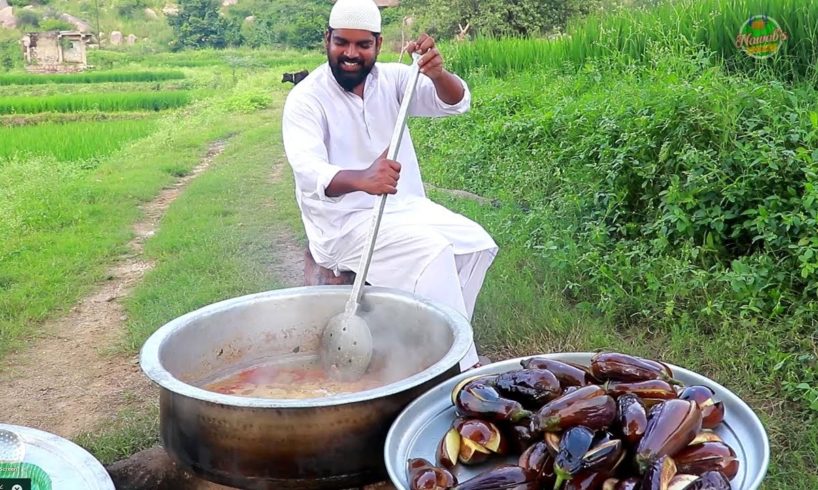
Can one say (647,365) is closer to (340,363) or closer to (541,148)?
(340,363)

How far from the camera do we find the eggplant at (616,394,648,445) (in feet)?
5.28

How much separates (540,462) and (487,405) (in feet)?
0.67

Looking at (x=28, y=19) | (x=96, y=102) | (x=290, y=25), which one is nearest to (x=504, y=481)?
(x=96, y=102)

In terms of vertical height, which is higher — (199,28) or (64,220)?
(64,220)

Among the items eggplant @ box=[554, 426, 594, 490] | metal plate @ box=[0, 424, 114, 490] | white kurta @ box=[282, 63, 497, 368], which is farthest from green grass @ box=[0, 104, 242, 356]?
eggplant @ box=[554, 426, 594, 490]

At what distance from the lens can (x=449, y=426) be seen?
1.90m

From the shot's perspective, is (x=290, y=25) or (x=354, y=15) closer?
(x=354, y=15)

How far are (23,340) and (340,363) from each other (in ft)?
8.99

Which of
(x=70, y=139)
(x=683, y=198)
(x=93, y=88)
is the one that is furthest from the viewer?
(x=93, y=88)

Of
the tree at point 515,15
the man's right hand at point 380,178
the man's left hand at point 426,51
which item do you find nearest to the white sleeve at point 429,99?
the man's left hand at point 426,51

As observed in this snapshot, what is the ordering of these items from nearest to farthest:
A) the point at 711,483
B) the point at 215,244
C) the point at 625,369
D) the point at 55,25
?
1. the point at 711,483
2. the point at 625,369
3. the point at 215,244
4. the point at 55,25

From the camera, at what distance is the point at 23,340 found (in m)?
4.51

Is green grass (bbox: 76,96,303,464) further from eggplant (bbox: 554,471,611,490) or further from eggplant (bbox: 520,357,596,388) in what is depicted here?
eggplant (bbox: 554,471,611,490)

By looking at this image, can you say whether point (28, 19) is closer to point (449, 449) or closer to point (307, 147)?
point (307, 147)
